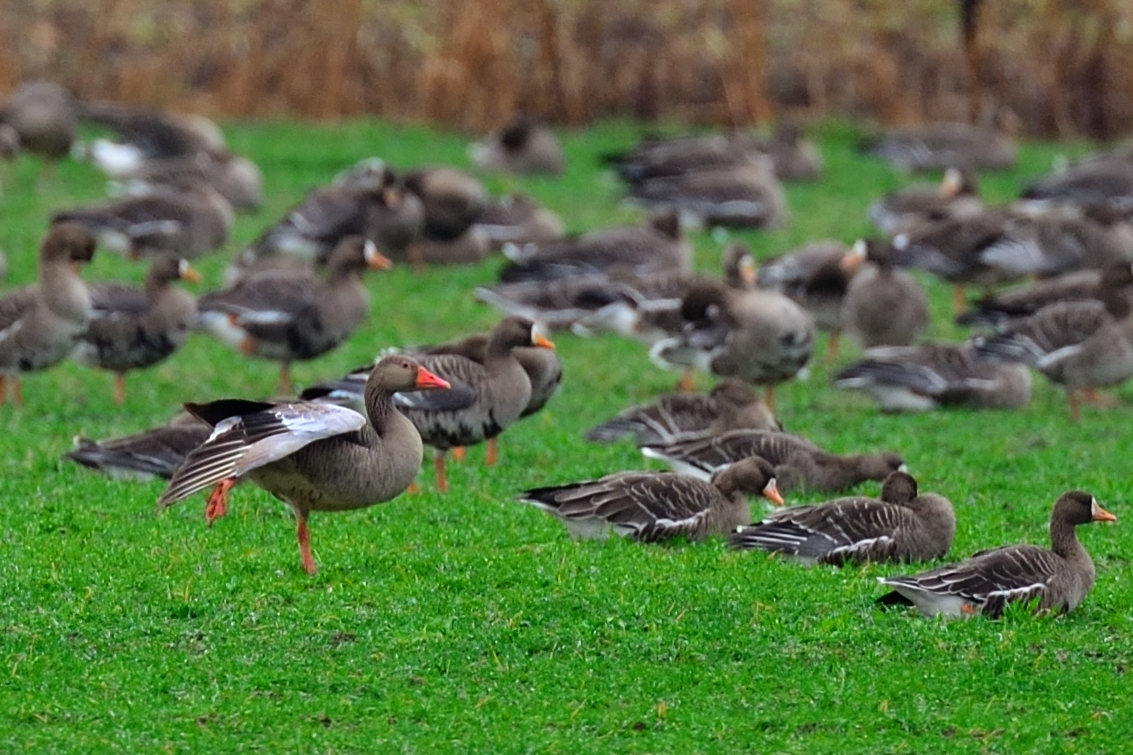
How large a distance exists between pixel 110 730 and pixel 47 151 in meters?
21.3

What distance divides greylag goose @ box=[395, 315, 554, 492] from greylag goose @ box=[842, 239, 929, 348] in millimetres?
6123

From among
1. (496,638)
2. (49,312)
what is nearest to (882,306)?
(49,312)

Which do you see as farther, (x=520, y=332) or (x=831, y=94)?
(x=831, y=94)

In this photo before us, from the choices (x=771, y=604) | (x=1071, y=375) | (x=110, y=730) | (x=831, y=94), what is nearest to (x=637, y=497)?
(x=771, y=604)

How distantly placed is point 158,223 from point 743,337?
353 inches

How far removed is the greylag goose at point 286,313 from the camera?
1805 centimetres

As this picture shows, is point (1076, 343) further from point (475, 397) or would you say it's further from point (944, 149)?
point (944, 149)

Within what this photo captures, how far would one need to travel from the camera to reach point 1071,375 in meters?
17.7

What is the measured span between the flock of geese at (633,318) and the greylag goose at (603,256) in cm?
4

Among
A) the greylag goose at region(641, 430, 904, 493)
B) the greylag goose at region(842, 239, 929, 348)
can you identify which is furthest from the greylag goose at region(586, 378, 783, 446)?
the greylag goose at region(842, 239, 929, 348)

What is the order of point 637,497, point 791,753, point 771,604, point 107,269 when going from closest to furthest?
point 791,753 < point 771,604 < point 637,497 < point 107,269

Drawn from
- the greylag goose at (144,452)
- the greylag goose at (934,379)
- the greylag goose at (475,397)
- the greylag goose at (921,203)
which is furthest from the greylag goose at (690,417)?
the greylag goose at (921,203)

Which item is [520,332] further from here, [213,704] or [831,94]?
[831,94]

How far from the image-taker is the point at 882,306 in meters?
19.9
